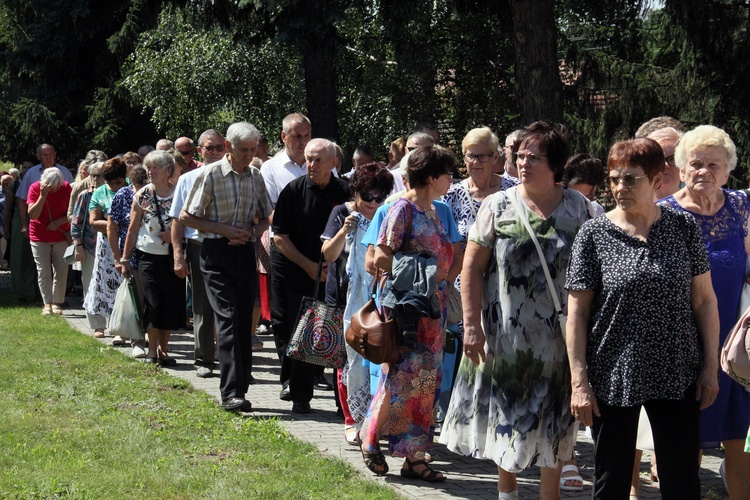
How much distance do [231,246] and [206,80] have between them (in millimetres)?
18550

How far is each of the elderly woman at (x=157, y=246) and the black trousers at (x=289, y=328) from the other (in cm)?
197

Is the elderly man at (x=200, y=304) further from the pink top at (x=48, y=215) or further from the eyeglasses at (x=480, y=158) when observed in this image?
the pink top at (x=48, y=215)

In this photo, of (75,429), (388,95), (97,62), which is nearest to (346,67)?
(388,95)

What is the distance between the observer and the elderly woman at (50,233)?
14898 millimetres

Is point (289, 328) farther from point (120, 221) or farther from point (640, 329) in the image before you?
point (640, 329)

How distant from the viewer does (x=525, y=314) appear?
5500 mm


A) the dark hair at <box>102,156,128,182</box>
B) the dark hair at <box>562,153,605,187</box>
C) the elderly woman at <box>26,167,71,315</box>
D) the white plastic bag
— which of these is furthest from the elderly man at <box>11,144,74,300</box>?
the dark hair at <box>562,153,605,187</box>

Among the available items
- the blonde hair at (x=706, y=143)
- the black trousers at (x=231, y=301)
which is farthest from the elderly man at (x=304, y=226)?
the blonde hair at (x=706, y=143)

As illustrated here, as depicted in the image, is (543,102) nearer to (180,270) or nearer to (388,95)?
(180,270)

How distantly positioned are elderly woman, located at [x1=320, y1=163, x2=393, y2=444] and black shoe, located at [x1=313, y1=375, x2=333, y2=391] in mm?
2108

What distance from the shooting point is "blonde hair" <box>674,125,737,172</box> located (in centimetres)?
556

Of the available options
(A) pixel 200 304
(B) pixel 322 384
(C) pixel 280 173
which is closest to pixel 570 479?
(B) pixel 322 384

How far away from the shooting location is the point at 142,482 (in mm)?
6285

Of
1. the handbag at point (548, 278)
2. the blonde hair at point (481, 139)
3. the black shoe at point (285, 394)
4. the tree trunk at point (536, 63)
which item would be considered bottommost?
the black shoe at point (285, 394)
